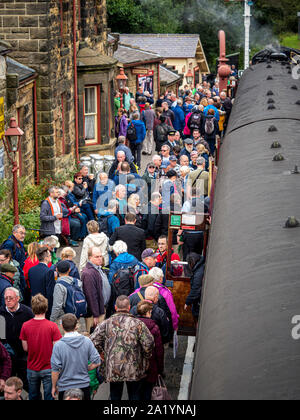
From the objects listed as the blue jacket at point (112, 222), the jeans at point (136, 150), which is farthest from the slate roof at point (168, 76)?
the blue jacket at point (112, 222)

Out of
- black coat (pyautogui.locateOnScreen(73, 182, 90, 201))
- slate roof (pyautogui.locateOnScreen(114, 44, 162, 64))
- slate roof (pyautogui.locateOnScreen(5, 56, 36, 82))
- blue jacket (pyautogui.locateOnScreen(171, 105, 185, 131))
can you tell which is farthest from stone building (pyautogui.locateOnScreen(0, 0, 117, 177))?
slate roof (pyautogui.locateOnScreen(114, 44, 162, 64))

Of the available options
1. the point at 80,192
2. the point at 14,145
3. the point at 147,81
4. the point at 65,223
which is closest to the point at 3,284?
the point at 14,145

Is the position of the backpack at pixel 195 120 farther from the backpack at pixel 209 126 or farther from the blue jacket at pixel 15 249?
the blue jacket at pixel 15 249

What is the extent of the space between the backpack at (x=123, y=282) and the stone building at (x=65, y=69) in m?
9.99

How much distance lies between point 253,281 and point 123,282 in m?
4.49

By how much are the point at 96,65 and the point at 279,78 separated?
9.56 meters

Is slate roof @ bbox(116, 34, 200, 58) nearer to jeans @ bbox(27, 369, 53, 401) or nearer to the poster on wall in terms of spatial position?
the poster on wall

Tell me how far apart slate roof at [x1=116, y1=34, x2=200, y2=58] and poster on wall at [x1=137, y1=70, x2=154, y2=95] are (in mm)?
12074

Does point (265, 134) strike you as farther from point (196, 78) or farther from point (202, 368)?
point (196, 78)

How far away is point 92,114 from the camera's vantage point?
22.9m

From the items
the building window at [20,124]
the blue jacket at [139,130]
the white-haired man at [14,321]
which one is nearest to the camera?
the white-haired man at [14,321]

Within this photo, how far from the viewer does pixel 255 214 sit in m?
6.36

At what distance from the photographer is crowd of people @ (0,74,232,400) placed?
7.21 m

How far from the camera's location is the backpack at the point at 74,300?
879cm
